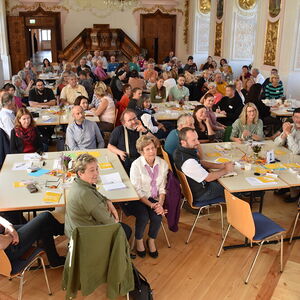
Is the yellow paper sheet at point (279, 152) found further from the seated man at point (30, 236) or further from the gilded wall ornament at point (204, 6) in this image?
the gilded wall ornament at point (204, 6)

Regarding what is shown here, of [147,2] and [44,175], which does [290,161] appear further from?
[147,2]

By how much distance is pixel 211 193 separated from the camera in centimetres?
437

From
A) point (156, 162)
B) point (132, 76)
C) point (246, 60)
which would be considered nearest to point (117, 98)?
point (132, 76)

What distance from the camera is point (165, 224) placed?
4.84 meters

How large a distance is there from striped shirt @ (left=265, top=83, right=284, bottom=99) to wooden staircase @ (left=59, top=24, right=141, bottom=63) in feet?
35.0

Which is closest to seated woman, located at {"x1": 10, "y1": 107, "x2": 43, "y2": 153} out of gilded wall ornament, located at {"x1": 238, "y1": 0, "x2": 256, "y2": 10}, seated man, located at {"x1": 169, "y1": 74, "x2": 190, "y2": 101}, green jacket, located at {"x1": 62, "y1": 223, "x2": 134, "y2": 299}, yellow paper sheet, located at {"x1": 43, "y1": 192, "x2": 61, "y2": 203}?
yellow paper sheet, located at {"x1": 43, "y1": 192, "x2": 61, "y2": 203}

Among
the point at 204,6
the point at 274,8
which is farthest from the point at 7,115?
the point at 204,6

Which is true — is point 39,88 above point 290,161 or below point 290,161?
above

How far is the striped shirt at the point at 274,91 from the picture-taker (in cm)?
917

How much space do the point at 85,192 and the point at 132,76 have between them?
757 cm

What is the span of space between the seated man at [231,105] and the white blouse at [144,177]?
11.6 ft

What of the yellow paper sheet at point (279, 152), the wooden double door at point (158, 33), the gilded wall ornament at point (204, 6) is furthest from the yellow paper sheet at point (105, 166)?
the wooden double door at point (158, 33)

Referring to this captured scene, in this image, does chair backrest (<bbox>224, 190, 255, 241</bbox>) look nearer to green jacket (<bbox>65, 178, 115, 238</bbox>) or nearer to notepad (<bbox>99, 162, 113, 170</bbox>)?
green jacket (<bbox>65, 178, 115, 238</bbox>)

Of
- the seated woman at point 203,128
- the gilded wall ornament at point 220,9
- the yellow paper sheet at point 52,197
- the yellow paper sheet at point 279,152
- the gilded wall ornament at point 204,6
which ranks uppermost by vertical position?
the gilded wall ornament at point 204,6
